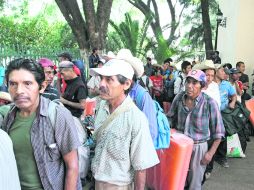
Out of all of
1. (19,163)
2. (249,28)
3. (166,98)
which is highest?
(249,28)

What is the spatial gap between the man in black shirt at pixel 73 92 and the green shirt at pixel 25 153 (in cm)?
252

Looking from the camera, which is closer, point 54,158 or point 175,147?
point 54,158

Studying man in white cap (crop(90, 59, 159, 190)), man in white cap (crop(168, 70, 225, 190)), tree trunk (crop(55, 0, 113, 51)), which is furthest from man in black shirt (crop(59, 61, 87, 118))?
tree trunk (crop(55, 0, 113, 51))

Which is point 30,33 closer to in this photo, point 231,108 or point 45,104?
point 231,108

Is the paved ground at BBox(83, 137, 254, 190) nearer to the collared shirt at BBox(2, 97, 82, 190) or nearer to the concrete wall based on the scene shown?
the collared shirt at BBox(2, 97, 82, 190)

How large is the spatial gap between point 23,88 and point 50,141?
13.4 inches

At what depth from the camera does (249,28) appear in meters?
13.0

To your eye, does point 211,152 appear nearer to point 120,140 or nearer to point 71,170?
point 120,140

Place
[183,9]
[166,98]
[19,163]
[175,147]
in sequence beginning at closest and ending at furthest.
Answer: [19,163], [175,147], [166,98], [183,9]

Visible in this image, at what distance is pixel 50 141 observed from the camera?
84.7 inches

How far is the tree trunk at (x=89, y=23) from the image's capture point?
11438 millimetres

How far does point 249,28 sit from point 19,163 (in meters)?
12.2

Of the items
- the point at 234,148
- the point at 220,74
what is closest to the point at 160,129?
the point at 220,74

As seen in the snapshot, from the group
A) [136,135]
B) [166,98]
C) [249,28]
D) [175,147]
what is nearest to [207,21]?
[249,28]
